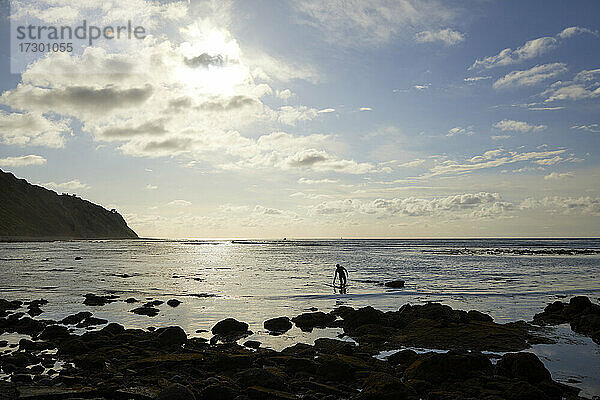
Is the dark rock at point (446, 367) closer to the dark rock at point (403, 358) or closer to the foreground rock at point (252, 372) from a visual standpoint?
the foreground rock at point (252, 372)

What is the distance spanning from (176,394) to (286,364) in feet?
14.5

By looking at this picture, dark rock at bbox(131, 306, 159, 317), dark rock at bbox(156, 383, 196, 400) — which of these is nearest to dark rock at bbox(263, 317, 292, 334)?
dark rock at bbox(131, 306, 159, 317)

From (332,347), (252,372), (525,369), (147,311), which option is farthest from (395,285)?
(252,372)

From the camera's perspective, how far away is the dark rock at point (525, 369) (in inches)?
515

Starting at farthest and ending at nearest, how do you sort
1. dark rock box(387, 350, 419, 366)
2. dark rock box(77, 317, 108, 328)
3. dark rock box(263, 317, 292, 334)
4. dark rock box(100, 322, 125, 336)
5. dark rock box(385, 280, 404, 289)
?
dark rock box(385, 280, 404, 289) < dark rock box(77, 317, 108, 328) < dark rock box(263, 317, 292, 334) < dark rock box(100, 322, 125, 336) < dark rock box(387, 350, 419, 366)

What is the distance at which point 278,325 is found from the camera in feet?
69.5

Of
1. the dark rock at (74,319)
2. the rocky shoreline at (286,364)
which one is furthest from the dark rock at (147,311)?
the rocky shoreline at (286,364)

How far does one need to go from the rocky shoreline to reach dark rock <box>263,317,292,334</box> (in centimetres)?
5

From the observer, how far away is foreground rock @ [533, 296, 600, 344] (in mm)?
20797

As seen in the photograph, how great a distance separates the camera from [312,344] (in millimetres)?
18125

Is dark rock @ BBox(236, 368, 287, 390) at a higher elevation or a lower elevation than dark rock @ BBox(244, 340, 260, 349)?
higher

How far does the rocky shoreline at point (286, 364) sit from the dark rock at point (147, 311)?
14.0 ft

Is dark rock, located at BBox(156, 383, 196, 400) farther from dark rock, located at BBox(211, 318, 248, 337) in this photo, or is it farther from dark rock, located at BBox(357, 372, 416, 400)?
dark rock, located at BBox(211, 318, 248, 337)

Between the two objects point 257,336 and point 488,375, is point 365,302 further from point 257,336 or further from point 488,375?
point 488,375
